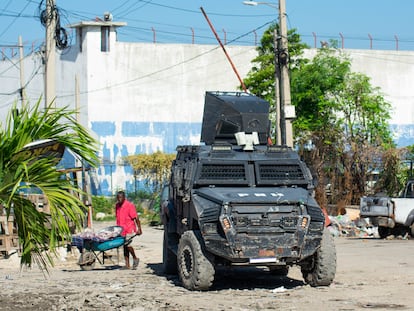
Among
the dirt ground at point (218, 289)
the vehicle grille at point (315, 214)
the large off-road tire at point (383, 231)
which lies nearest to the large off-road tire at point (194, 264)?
the dirt ground at point (218, 289)

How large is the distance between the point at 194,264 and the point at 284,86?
13.7m

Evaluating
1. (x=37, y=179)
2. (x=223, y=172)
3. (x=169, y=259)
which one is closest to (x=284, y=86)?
(x=169, y=259)

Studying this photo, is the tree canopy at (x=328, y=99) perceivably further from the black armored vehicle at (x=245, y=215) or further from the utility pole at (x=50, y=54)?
the black armored vehicle at (x=245, y=215)

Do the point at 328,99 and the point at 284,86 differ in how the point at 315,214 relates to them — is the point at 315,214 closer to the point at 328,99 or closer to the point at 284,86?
the point at 284,86

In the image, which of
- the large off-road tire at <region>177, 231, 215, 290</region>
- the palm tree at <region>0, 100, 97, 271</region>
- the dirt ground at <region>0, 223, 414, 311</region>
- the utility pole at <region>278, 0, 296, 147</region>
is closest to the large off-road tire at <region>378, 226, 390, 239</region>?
the utility pole at <region>278, 0, 296, 147</region>

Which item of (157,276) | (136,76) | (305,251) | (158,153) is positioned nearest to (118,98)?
(136,76)

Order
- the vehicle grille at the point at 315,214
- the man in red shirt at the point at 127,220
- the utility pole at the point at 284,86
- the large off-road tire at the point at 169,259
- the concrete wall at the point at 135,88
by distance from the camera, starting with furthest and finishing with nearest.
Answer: the concrete wall at the point at 135,88, the utility pole at the point at 284,86, the man in red shirt at the point at 127,220, the large off-road tire at the point at 169,259, the vehicle grille at the point at 315,214

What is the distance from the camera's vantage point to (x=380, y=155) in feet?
131

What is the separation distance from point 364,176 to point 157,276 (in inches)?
907

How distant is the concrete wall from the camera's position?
170ft

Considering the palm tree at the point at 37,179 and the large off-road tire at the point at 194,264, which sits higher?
the palm tree at the point at 37,179

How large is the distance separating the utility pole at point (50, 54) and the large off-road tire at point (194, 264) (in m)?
9.08

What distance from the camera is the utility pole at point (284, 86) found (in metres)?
27.7

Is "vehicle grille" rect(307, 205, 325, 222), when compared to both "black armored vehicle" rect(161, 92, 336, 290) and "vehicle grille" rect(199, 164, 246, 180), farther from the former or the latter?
"vehicle grille" rect(199, 164, 246, 180)
